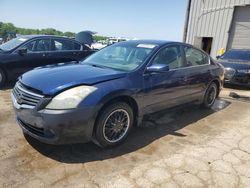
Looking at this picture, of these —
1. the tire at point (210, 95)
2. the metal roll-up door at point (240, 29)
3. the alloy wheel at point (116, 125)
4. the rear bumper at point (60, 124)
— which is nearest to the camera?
the rear bumper at point (60, 124)

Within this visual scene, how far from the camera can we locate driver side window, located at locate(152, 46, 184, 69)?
3797mm

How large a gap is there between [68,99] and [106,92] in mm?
484

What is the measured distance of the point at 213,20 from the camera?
1345 centimetres

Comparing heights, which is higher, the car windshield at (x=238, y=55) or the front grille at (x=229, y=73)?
the car windshield at (x=238, y=55)

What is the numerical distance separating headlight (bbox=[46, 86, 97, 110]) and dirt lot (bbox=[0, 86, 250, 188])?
0.71 metres

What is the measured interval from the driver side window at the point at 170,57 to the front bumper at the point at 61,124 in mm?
1531

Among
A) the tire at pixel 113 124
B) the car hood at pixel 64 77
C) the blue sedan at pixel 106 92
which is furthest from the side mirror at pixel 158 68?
the tire at pixel 113 124

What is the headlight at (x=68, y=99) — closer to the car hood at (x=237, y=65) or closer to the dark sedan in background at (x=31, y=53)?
the dark sedan in background at (x=31, y=53)

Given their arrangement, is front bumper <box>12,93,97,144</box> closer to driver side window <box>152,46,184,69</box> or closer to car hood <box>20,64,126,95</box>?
car hood <box>20,64,126,95</box>

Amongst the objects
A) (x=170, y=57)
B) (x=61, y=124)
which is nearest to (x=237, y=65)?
(x=170, y=57)

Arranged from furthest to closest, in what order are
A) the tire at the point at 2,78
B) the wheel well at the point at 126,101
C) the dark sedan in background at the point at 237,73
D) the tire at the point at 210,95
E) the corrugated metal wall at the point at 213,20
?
the corrugated metal wall at the point at 213,20
the dark sedan in background at the point at 237,73
the tire at the point at 2,78
the tire at the point at 210,95
the wheel well at the point at 126,101

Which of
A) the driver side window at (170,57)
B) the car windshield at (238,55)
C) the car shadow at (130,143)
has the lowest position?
the car shadow at (130,143)

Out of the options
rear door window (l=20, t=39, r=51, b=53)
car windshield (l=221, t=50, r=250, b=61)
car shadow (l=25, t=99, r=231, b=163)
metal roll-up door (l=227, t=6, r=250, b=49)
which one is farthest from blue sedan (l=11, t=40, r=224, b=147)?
metal roll-up door (l=227, t=6, r=250, b=49)

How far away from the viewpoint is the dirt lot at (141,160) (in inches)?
101
